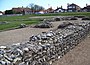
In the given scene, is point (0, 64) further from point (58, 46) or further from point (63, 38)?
point (63, 38)

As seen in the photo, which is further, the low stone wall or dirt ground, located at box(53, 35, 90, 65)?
dirt ground, located at box(53, 35, 90, 65)

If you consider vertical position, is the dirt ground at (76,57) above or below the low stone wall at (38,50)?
below

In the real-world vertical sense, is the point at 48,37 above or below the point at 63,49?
above

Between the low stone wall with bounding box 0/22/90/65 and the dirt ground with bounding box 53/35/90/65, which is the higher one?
the low stone wall with bounding box 0/22/90/65

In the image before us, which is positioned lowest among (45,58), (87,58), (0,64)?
(87,58)

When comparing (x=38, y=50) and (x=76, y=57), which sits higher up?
(x=38, y=50)

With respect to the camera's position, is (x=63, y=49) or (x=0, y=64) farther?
(x=63, y=49)

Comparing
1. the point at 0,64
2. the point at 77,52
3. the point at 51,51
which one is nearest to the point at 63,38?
the point at 77,52

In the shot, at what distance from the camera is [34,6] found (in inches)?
4678

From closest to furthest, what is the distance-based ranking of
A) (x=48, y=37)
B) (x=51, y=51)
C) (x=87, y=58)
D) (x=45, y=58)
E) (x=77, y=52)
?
(x=45, y=58)
(x=51, y=51)
(x=48, y=37)
(x=87, y=58)
(x=77, y=52)

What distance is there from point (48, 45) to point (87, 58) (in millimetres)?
2467

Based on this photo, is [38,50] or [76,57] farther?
[76,57]

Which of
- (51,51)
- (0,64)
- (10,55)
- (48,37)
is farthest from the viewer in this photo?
(48,37)

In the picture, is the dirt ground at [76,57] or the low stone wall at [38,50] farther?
the dirt ground at [76,57]
